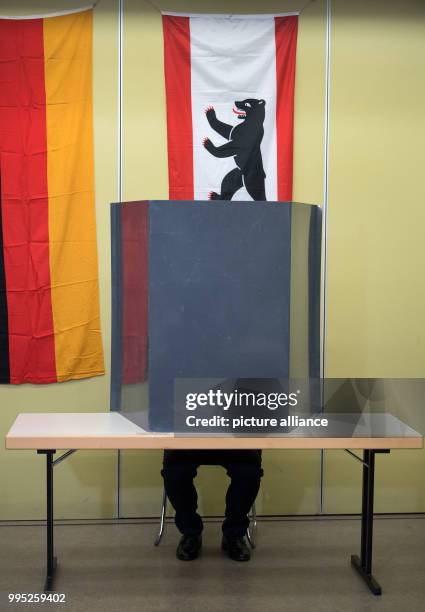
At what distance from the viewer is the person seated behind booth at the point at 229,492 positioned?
10.1 ft

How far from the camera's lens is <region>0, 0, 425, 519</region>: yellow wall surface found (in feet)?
12.1

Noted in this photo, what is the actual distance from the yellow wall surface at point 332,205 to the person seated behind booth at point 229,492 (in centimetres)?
62

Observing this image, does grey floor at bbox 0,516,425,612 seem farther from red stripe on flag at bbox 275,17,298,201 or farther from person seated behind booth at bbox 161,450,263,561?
red stripe on flag at bbox 275,17,298,201

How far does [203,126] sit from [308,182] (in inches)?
25.2

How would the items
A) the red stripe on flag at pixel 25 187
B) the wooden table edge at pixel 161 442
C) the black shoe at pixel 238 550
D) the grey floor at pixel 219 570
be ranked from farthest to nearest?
the red stripe on flag at pixel 25 187, the black shoe at pixel 238 550, the grey floor at pixel 219 570, the wooden table edge at pixel 161 442

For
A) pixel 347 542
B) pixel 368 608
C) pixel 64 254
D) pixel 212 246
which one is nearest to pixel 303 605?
pixel 368 608

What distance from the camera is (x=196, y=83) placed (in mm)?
3646

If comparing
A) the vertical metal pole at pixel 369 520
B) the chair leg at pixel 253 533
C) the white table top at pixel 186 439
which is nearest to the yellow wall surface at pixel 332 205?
the chair leg at pixel 253 533

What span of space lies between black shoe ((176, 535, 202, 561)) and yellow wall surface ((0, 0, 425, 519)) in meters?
0.59

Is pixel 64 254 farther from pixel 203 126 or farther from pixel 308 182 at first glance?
pixel 308 182

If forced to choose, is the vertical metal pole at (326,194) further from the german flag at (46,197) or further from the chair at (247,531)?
the german flag at (46,197)

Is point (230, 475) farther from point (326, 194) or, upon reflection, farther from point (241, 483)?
point (326, 194)

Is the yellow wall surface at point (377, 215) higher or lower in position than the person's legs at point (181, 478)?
higher

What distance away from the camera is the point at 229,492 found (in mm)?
3143
